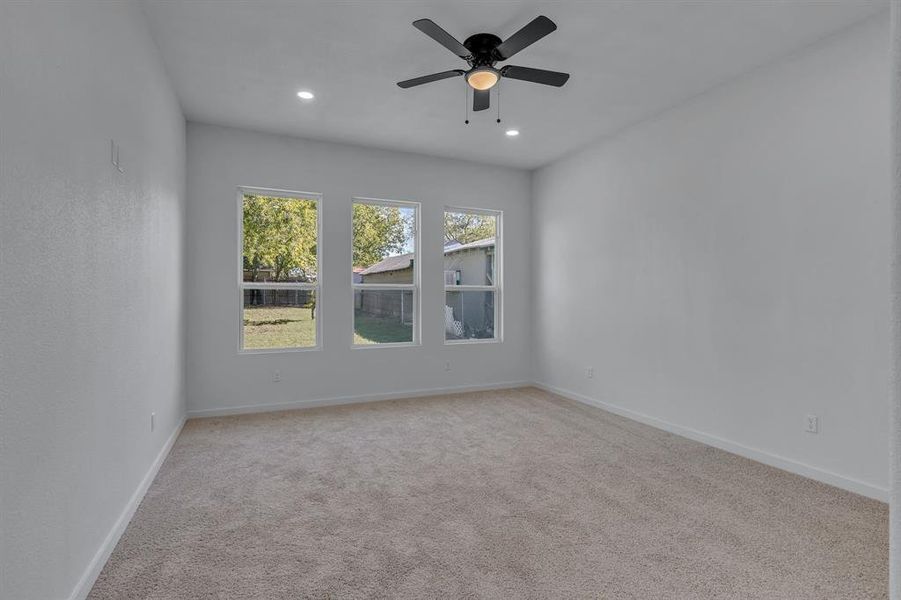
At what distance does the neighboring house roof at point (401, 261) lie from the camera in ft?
17.4

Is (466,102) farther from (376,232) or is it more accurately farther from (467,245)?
(467,245)

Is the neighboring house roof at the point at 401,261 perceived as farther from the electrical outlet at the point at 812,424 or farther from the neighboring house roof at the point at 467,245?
the electrical outlet at the point at 812,424

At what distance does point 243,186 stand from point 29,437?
3.71m

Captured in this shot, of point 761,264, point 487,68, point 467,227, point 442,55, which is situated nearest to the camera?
point 487,68

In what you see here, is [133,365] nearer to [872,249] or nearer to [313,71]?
[313,71]

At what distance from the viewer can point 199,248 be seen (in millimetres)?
4469

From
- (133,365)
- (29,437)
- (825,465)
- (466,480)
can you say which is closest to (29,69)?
(29,437)

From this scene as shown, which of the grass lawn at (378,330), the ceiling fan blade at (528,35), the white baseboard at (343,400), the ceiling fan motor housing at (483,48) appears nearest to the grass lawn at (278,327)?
the grass lawn at (378,330)

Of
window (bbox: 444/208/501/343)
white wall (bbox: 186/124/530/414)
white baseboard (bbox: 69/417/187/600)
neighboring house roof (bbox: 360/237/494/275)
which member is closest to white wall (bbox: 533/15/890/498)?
white wall (bbox: 186/124/530/414)

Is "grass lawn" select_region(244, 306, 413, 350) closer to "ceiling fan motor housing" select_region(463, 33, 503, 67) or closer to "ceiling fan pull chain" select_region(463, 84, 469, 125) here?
"ceiling fan pull chain" select_region(463, 84, 469, 125)

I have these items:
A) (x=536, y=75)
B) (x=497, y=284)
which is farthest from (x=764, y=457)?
(x=497, y=284)

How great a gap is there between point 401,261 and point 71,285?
3.86 m

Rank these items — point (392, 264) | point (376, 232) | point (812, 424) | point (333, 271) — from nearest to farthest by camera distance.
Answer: point (812, 424)
point (333, 271)
point (376, 232)
point (392, 264)

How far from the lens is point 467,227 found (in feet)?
19.2
